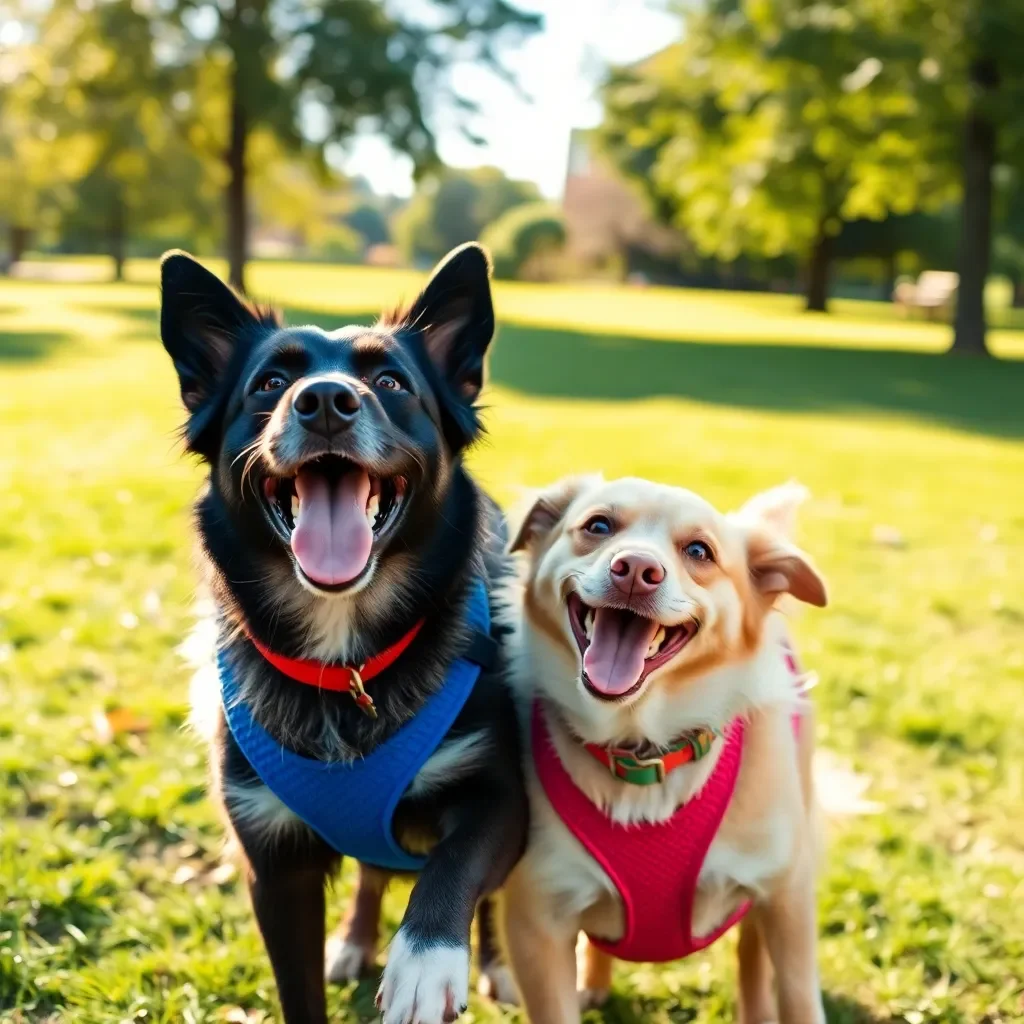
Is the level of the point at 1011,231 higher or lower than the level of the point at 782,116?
lower

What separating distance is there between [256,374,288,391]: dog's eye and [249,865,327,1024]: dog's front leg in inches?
46.2

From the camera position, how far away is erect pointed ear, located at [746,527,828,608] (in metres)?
2.62

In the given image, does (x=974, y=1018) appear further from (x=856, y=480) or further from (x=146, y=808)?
(x=856, y=480)

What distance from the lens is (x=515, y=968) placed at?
2.45 meters

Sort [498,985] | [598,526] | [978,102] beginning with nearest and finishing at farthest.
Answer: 1. [598,526]
2. [498,985]
3. [978,102]

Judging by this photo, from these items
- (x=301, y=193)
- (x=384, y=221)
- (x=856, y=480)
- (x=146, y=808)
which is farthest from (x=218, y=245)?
(x=384, y=221)

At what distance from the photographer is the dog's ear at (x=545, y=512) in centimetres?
287

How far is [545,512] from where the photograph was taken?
114 inches

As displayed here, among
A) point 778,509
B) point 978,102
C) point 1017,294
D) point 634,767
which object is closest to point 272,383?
point 634,767

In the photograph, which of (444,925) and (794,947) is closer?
(444,925)

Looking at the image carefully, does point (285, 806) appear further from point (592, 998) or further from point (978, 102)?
point (978, 102)

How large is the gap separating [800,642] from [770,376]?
12367mm

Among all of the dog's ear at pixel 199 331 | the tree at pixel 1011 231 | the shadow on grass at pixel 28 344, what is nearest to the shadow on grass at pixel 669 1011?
the dog's ear at pixel 199 331

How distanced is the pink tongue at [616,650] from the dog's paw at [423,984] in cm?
66
